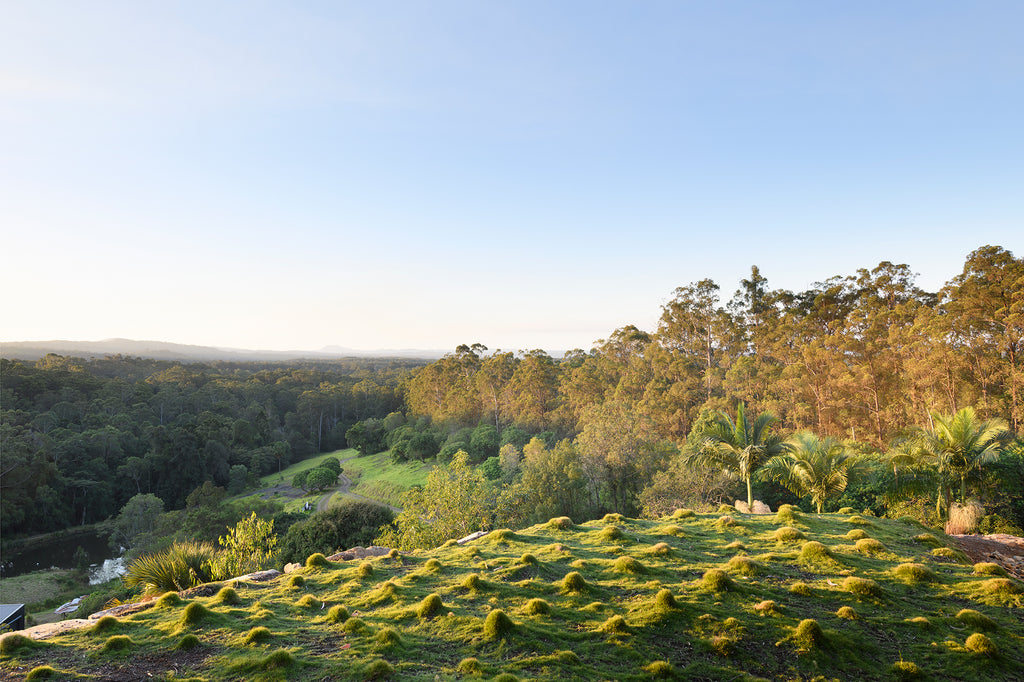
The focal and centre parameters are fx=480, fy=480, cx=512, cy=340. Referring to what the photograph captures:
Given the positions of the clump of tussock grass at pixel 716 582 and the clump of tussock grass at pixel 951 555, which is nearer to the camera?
the clump of tussock grass at pixel 716 582

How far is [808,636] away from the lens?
7742 mm

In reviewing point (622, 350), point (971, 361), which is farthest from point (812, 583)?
point (622, 350)

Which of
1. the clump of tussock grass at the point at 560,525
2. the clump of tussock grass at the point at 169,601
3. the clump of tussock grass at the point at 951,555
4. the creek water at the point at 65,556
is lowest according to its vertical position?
the creek water at the point at 65,556

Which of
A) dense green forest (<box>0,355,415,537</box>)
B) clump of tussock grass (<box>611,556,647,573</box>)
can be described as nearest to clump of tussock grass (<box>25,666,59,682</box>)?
clump of tussock grass (<box>611,556,647,573</box>)

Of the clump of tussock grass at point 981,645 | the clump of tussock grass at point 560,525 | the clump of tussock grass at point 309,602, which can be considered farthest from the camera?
the clump of tussock grass at point 560,525

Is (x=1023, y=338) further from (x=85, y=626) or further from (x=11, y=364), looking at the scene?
(x=11, y=364)

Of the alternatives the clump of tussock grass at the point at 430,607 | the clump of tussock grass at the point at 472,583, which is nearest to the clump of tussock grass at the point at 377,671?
the clump of tussock grass at the point at 430,607

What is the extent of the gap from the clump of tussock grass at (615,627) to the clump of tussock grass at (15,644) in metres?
9.59

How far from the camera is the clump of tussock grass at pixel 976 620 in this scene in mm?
8336

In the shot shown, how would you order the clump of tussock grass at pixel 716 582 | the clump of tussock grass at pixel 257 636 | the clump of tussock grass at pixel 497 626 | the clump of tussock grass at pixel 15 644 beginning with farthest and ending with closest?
the clump of tussock grass at pixel 716 582 < the clump of tussock grass at pixel 257 636 < the clump of tussock grass at pixel 497 626 < the clump of tussock grass at pixel 15 644

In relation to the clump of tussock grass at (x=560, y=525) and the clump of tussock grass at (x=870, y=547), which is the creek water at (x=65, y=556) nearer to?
the clump of tussock grass at (x=560, y=525)

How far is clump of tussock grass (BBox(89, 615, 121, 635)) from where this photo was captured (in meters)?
8.69

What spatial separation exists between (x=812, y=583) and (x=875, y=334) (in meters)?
27.6

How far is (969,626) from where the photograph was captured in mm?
8383
